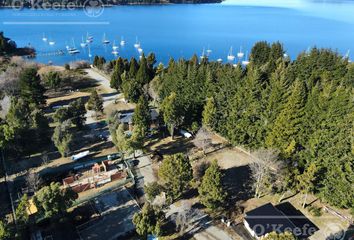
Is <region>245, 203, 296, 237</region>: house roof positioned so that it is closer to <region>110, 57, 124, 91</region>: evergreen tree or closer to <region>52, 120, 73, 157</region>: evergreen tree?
<region>52, 120, 73, 157</region>: evergreen tree

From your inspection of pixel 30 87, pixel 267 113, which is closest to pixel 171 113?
pixel 267 113

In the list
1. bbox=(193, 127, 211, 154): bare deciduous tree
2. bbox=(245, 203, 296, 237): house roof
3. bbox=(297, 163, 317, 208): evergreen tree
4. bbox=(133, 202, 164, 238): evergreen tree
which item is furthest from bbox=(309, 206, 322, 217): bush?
bbox=(133, 202, 164, 238): evergreen tree

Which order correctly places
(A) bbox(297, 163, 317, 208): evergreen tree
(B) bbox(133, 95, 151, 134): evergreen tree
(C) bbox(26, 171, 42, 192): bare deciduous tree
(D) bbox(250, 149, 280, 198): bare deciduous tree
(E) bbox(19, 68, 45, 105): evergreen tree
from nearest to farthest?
1. (A) bbox(297, 163, 317, 208): evergreen tree
2. (D) bbox(250, 149, 280, 198): bare deciduous tree
3. (C) bbox(26, 171, 42, 192): bare deciduous tree
4. (B) bbox(133, 95, 151, 134): evergreen tree
5. (E) bbox(19, 68, 45, 105): evergreen tree

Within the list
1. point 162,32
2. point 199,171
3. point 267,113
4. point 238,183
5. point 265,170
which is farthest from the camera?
point 162,32

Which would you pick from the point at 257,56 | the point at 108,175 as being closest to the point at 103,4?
the point at 257,56

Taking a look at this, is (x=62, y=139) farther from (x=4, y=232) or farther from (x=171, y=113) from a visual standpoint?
(x=4, y=232)

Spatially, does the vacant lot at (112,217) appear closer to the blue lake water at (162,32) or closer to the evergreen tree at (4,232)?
the evergreen tree at (4,232)

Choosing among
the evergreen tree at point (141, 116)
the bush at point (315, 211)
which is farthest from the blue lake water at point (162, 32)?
the bush at point (315, 211)
